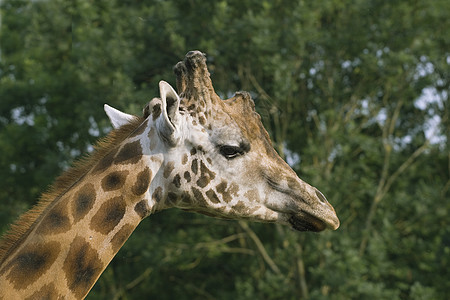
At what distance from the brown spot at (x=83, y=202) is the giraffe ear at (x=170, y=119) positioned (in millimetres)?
513

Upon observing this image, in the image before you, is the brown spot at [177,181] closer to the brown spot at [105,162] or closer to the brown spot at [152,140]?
the brown spot at [152,140]

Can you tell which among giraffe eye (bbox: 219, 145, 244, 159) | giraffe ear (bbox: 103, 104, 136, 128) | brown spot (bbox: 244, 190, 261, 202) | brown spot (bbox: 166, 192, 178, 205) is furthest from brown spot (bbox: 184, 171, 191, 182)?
giraffe ear (bbox: 103, 104, 136, 128)

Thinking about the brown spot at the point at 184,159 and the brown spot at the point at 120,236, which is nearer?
the brown spot at the point at 120,236

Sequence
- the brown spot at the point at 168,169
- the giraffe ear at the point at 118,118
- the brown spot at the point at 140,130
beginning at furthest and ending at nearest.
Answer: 1. the giraffe ear at the point at 118,118
2. the brown spot at the point at 140,130
3. the brown spot at the point at 168,169

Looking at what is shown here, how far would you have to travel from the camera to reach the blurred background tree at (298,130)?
593 inches

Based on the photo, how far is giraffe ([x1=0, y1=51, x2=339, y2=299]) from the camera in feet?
10.5

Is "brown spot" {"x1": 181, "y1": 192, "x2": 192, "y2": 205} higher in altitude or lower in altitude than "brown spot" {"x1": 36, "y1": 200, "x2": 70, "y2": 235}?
higher

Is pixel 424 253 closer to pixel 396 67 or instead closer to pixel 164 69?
pixel 396 67

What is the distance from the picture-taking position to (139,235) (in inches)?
638

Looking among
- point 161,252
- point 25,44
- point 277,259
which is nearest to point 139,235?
point 161,252

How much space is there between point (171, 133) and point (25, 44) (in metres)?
18.9

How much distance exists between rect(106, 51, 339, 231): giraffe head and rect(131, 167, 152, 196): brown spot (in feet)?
0.19

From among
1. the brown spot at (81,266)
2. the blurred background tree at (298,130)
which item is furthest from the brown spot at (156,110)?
the blurred background tree at (298,130)

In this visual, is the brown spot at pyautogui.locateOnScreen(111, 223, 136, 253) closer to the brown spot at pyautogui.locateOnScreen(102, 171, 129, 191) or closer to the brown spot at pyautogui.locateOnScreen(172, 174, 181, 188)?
the brown spot at pyautogui.locateOnScreen(102, 171, 129, 191)
